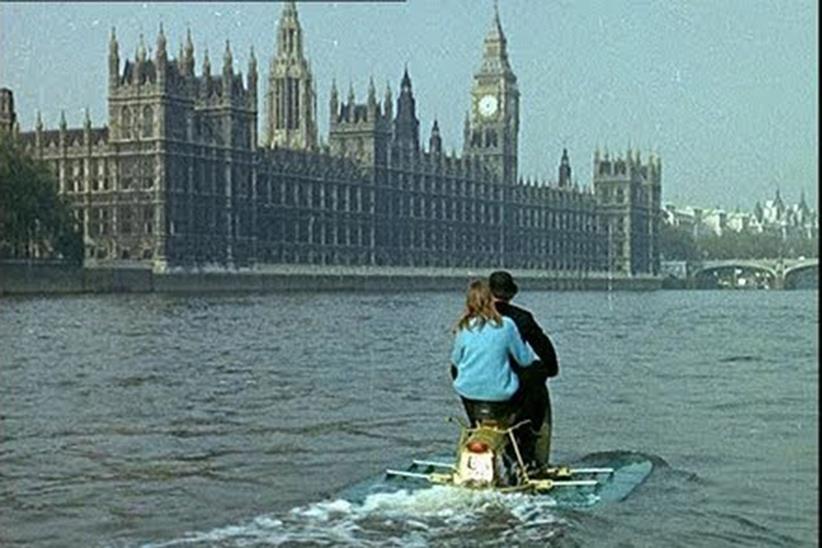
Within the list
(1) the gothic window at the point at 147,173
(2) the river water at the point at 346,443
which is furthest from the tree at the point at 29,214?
(2) the river water at the point at 346,443

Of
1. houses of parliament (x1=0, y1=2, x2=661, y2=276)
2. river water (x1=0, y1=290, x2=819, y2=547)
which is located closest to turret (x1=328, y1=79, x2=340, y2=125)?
houses of parliament (x1=0, y1=2, x2=661, y2=276)

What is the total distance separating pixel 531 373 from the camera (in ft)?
21.4

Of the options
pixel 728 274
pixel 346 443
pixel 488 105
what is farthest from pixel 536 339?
pixel 488 105

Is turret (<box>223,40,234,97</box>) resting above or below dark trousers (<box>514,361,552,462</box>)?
above

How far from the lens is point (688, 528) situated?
22.5ft

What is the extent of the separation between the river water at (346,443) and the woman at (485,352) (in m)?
0.45

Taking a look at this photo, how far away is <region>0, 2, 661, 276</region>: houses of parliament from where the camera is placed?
2675 inches

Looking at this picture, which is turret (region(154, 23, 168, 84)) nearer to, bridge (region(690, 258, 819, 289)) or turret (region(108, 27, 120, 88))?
turret (region(108, 27, 120, 88))

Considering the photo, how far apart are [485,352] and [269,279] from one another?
210 ft

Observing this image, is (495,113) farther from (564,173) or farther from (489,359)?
(489,359)

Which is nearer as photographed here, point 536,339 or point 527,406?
point 536,339

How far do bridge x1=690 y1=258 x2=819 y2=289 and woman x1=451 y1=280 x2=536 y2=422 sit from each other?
47603 millimetres

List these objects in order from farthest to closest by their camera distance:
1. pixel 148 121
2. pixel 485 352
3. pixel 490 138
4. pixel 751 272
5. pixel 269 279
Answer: pixel 490 138 < pixel 751 272 < pixel 269 279 < pixel 148 121 < pixel 485 352

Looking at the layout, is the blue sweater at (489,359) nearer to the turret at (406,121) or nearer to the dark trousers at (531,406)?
the dark trousers at (531,406)
